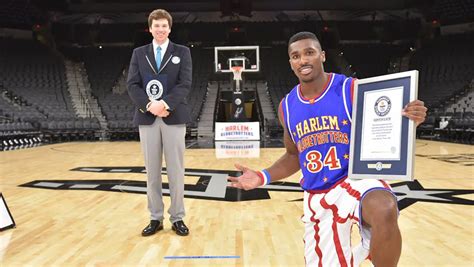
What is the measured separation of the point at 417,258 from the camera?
2688 millimetres

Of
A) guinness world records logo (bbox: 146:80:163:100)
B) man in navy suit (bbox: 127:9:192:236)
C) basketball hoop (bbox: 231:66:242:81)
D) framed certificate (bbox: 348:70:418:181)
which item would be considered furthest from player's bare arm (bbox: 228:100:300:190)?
basketball hoop (bbox: 231:66:242:81)

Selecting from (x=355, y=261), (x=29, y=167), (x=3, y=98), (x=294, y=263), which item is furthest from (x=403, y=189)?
(x=3, y=98)

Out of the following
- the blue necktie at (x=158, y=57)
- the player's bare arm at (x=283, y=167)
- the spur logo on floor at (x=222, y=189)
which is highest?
the blue necktie at (x=158, y=57)

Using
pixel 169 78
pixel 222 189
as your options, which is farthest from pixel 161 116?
pixel 222 189

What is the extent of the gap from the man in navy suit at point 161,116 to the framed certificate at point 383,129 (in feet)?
5.99

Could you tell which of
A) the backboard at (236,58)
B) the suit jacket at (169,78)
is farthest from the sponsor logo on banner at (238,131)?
the suit jacket at (169,78)

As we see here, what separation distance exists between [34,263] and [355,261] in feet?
6.72

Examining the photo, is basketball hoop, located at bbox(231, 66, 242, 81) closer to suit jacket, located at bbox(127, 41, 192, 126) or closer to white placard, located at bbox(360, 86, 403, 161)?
suit jacket, located at bbox(127, 41, 192, 126)

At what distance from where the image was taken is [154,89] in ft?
10.8

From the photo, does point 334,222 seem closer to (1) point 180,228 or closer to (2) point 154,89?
(1) point 180,228

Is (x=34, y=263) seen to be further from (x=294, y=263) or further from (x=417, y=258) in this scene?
(x=417, y=258)

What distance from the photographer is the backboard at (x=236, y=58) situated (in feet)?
58.6

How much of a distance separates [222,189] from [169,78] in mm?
2365

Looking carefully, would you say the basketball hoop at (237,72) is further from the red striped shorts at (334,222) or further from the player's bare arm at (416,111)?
the player's bare arm at (416,111)
